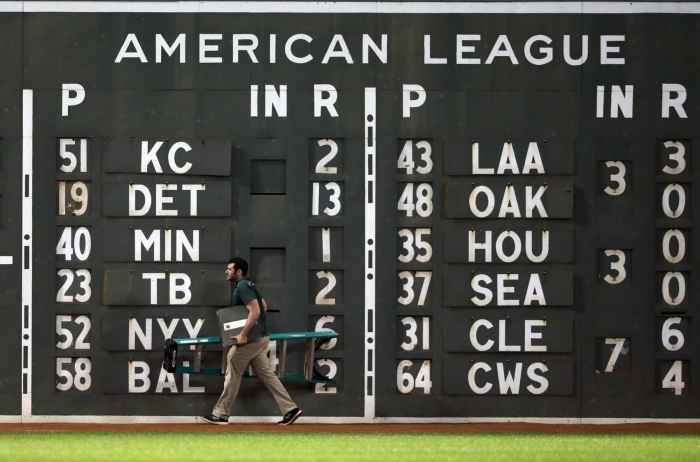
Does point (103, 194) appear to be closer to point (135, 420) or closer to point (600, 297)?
point (135, 420)

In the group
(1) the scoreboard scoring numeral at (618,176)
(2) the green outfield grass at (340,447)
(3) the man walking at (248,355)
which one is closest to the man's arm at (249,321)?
(3) the man walking at (248,355)

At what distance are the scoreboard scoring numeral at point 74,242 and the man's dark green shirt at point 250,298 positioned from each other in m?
1.59

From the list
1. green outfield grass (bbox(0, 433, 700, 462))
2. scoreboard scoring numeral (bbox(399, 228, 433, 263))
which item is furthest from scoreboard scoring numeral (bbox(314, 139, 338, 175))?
green outfield grass (bbox(0, 433, 700, 462))

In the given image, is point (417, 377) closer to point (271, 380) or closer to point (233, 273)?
point (271, 380)

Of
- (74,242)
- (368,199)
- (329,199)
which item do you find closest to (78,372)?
(74,242)

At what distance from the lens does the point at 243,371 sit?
56.0 ft

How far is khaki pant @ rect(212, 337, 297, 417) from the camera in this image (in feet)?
55.7

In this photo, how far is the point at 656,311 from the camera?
17.3 m

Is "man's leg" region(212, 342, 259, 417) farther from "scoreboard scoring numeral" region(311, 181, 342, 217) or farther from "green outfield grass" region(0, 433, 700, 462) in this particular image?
"scoreboard scoring numeral" region(311, 181, 342, 217)

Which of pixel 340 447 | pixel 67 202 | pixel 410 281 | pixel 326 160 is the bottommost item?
pixel 340 447

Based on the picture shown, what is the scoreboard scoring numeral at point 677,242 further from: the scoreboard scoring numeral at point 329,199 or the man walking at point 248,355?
the man walking at point 248,355

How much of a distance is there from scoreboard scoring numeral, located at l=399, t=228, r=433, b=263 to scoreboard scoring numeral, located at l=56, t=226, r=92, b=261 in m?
3.16

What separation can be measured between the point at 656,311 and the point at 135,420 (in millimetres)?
5353

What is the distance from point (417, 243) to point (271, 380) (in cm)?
201
